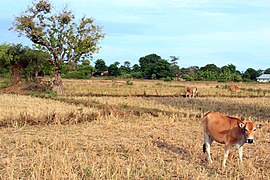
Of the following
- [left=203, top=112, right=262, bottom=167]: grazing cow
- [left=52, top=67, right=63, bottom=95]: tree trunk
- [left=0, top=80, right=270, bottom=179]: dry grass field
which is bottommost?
[left=0, top=80, right=270, bottom=179]: dry grass field

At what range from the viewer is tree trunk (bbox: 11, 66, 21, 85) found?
27.7m

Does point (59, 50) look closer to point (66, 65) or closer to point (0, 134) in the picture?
point (66, 65)

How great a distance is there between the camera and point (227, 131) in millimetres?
7566

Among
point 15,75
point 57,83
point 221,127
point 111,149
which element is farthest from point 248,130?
point 15,75

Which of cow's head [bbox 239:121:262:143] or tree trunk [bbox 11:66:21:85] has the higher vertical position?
tree trunk [bbox 11:66:21:85]

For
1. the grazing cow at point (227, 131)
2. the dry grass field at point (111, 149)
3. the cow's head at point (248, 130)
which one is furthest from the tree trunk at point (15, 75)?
the cow's head at point (248, 130)

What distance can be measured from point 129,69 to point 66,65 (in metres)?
85.7

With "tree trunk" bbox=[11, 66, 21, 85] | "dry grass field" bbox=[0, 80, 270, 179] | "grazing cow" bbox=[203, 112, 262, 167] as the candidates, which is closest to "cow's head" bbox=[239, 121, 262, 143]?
"grazing cow" bbox=[203, 112, 262, 167]

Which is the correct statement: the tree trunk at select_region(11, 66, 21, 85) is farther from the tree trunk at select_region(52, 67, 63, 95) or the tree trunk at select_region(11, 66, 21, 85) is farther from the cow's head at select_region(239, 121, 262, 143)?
the cow's head at select_region(239, 121, 262, 143)

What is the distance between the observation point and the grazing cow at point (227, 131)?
7.05 meters

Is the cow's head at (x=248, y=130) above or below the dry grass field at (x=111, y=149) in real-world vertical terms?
above

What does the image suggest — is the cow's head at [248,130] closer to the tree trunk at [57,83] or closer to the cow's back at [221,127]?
the cow's back at [221,127]

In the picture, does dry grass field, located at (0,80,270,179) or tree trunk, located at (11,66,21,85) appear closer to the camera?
dry grass field, located at (0,80,270,179)

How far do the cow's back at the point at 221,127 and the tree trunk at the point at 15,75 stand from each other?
75.2 ft
